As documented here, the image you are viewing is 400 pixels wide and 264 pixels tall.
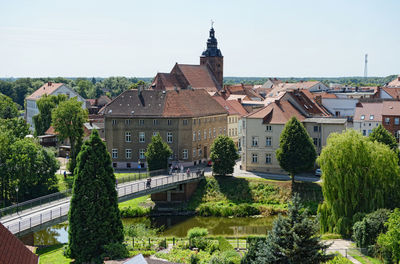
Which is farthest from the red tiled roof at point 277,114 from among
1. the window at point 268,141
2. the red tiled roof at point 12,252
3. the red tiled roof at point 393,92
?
the red tiled roof at point 393,92

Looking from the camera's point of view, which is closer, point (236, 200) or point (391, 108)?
point (236, 200)

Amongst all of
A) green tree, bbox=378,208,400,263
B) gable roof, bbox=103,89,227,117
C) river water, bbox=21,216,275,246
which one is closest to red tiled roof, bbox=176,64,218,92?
gable roof, bbox=103,89,227,117

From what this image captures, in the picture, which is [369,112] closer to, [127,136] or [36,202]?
[127,136]

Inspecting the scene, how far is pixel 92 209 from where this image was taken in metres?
34.7

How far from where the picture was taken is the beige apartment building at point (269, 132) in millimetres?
59375

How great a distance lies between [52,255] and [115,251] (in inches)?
205

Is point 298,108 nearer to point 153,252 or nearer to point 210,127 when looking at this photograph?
point 210,127

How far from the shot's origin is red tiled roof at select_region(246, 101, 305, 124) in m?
60.1

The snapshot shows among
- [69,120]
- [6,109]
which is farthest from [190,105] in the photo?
[6,109]

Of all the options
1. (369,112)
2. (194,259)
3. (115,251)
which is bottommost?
(194,259)

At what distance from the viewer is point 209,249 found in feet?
119

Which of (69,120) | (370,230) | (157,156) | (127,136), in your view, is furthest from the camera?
(69,120)

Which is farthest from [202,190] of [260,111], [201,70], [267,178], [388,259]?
[201,70]

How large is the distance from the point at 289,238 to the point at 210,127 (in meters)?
41.8
